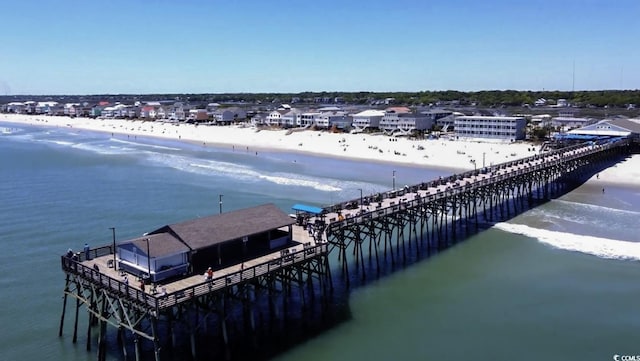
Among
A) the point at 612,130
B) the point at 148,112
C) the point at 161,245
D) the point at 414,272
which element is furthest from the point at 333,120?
the point at 161,245

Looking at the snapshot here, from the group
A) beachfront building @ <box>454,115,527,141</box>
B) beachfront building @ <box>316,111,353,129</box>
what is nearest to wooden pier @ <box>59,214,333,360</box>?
beachfront building @ <box>454,115,527,141</box>

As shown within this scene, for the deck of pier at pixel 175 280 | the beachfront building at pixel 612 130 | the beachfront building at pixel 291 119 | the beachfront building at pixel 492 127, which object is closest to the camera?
the deck of pier at pixel 175 280

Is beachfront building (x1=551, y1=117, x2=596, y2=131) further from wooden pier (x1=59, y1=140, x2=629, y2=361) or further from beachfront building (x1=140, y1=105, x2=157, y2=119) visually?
beachfront building (x1=140, y1=105, x2=157, y2=119)

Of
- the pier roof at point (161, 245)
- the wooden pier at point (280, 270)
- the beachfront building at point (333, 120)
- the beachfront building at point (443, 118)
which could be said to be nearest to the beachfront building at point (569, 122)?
the beachfront building at point (443, 118)

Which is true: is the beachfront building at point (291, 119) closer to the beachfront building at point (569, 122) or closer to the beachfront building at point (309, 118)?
the beachfront building at point (309, 118)

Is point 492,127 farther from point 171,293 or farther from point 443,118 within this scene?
point 171,293
